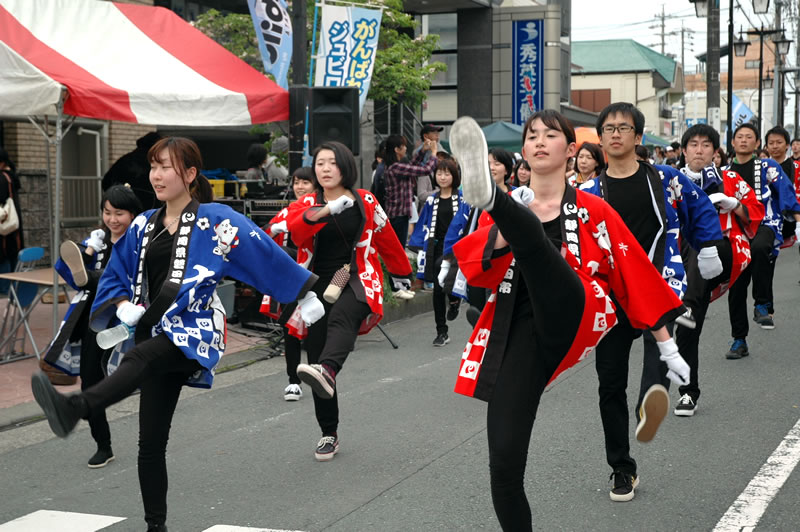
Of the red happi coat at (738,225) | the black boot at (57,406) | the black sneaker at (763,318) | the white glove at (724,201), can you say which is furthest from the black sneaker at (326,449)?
the black sneaker at (763,318)

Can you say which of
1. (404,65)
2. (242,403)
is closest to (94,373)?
(242,403)

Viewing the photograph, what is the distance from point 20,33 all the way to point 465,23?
21.9 metres

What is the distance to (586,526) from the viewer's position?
4.37 m

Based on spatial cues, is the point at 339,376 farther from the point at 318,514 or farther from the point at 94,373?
the point at 318,514

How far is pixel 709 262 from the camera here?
580 centimetres

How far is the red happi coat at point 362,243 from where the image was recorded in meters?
5.91

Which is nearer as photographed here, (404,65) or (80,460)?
(80,460)

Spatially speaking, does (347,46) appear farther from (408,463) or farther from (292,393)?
(408,463)

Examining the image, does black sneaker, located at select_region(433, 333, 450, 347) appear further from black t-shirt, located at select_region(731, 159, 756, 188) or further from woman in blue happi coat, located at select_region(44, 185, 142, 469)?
woman in blue happi coat, located at select_region(44, 185, 142, 469)

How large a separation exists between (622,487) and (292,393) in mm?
3220

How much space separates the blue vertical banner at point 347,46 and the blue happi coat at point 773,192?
499 cm

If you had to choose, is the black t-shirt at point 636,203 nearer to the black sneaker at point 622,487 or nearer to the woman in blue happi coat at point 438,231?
the black sneaker at point 622,487

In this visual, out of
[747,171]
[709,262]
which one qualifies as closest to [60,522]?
[709,262]

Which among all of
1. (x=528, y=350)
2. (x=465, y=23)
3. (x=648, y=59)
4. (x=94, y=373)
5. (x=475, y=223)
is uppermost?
(x=648, y=59)
